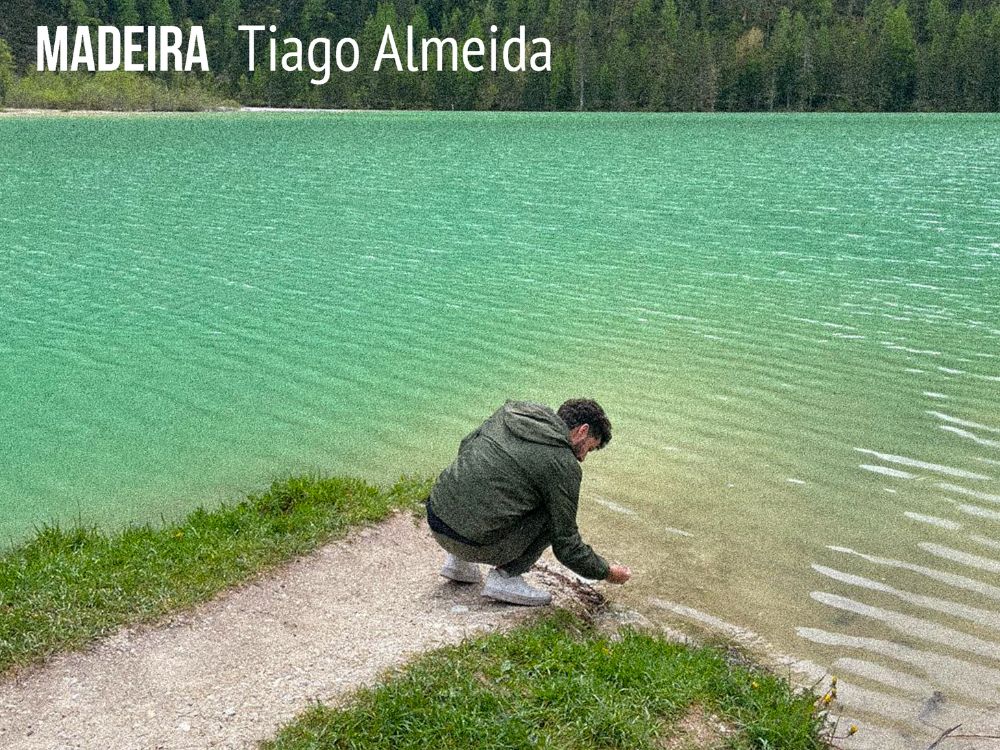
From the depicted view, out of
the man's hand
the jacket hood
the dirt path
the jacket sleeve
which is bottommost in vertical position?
the dirt path

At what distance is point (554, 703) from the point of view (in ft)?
20.5

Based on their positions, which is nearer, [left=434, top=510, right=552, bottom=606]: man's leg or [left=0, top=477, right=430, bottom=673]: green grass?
[left=0, top=477, right=430, bottom=673]: green grass

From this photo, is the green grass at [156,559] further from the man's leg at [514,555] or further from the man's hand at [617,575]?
the man's hand at [617,575]

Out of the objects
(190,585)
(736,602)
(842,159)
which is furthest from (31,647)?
(842,159)

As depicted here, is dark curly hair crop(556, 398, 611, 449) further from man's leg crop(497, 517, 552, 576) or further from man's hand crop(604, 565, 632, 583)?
man's hand crop(604, 565, 632, 583)

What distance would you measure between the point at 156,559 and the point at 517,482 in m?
3.34

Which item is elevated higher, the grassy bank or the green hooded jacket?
the grassy bank

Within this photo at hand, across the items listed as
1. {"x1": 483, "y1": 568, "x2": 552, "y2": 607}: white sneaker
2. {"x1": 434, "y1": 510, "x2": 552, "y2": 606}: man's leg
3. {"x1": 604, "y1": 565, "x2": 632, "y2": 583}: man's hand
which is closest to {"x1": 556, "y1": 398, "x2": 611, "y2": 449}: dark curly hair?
{"x1": 434, "y1": 510, "x2": 552, "y2": 606}: man's leg

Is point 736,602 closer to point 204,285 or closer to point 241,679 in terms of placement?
point 241,679

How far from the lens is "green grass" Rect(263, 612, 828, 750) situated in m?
5.92

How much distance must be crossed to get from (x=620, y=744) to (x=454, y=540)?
213cm

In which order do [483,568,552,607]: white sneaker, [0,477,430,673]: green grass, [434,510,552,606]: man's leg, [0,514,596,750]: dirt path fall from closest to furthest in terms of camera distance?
[0,514,596,750]: dirt path, [0,477,430,673]: green grass, [434,510,552,606]: man's leg, [483,568,552,607]: white sneaker

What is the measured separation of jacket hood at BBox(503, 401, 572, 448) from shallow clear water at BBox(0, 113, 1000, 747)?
7.40 feet

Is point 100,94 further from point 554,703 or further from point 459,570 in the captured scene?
point 554,703
